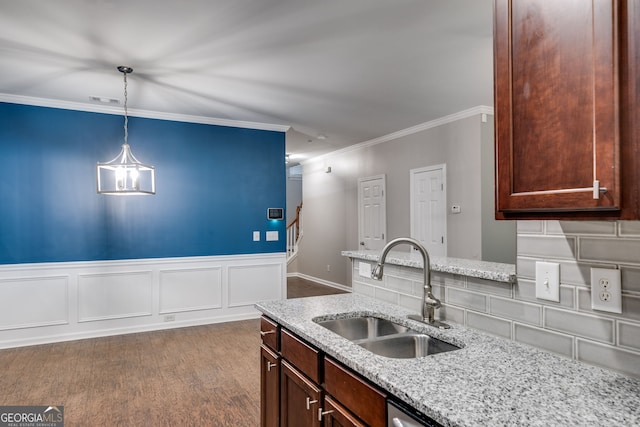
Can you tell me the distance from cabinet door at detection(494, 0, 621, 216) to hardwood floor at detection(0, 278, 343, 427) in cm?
237

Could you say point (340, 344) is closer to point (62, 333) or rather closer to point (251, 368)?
point (251, 368)

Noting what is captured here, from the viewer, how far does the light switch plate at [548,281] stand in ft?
4.17

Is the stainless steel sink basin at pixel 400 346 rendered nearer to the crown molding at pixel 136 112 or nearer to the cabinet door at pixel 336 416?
the cabinet door at pixel 336 416

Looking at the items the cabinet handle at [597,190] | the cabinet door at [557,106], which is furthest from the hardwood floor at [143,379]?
the cabinet handle at [597,190]

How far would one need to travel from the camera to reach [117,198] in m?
4.73

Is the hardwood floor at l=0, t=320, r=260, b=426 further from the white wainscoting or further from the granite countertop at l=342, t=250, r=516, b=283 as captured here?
the granite countertop at l=342, t=250, r=516, b=283

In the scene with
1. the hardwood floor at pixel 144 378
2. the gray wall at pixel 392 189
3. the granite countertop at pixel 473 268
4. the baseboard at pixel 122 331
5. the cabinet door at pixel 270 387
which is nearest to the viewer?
the granite countertop at pixel 473 268

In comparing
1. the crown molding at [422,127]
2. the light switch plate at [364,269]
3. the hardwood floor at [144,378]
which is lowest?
the hardwood floor at [144,378]

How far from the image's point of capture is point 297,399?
1.66 metres

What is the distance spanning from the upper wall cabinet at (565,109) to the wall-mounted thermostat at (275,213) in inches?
183

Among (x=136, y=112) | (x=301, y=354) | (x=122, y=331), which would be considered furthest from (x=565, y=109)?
(x=122, y=331)

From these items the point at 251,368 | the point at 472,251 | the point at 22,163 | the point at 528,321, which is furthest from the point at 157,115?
the point at 528,321

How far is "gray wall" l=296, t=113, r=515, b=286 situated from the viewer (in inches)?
196

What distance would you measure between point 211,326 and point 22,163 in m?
2.79
